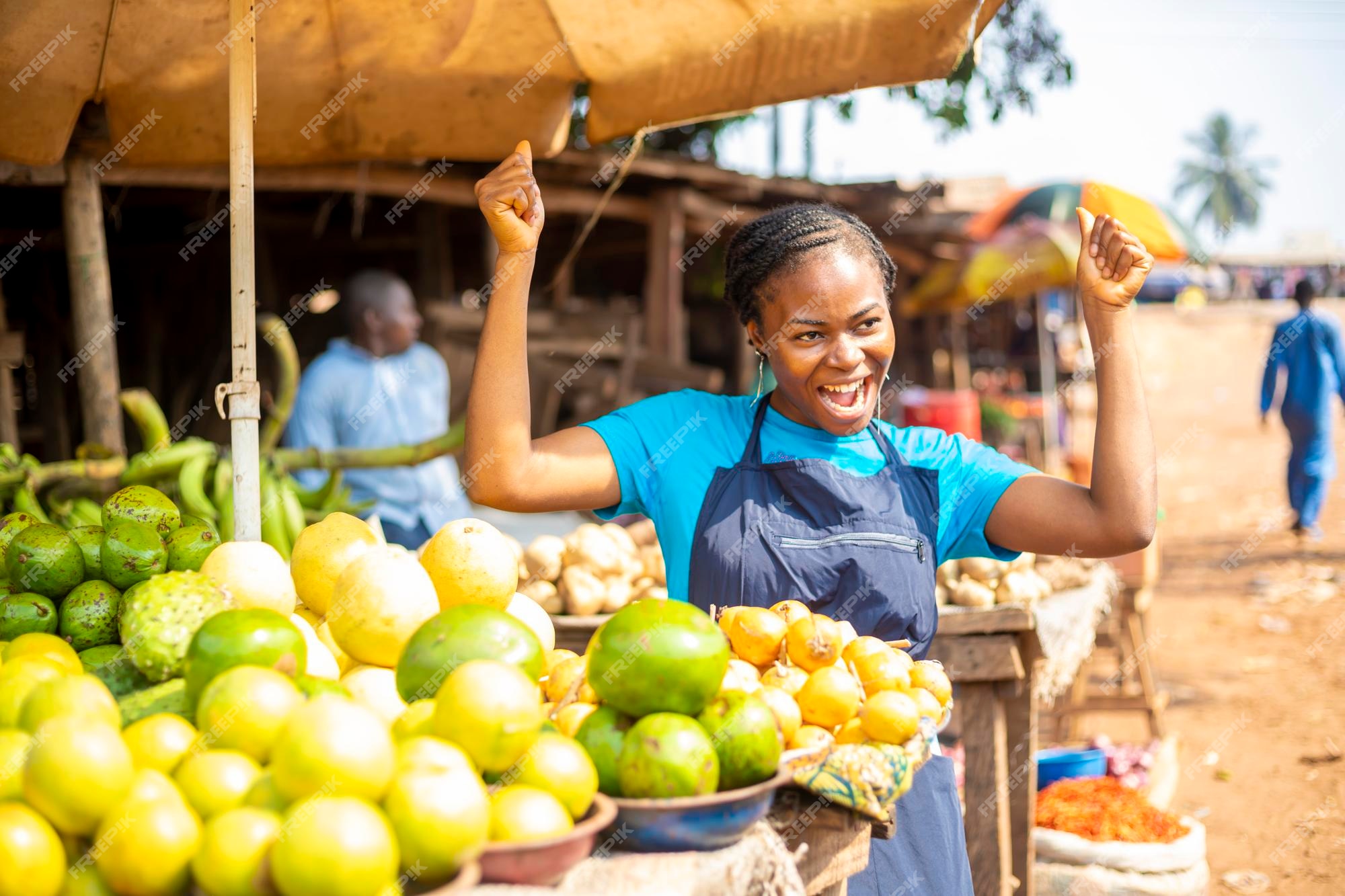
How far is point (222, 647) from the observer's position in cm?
147

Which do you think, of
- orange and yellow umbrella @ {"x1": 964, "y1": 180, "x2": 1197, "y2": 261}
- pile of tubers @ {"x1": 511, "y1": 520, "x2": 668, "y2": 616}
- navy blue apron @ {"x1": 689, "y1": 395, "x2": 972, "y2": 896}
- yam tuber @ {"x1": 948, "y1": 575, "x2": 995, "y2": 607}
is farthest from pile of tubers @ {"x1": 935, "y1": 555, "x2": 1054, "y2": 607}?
orange and yellow umbrella @ {"x1": 964, "y1": 180, "x2": 1197, "y2": 261}

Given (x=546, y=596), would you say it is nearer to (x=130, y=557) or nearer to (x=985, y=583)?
(x=985, y=583)

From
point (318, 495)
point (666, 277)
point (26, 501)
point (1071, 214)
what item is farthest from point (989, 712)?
point (1071, 214)

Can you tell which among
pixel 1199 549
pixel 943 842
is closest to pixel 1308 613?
pixel 1199 549

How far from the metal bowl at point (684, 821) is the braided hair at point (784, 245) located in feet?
4.36

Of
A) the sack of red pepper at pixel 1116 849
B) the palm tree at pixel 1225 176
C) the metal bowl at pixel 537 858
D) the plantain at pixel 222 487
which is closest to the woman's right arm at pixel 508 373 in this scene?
the metal bowl at pixel 537 858

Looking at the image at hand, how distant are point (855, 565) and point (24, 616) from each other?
1.62 meters

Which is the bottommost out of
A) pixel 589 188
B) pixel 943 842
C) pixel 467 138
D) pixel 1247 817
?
pixel 1247 817

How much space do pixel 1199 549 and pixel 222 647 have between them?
13.1 meters

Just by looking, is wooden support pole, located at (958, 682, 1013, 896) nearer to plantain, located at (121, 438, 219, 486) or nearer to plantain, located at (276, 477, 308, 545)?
plantain, located at (276, 477, 308, 545)

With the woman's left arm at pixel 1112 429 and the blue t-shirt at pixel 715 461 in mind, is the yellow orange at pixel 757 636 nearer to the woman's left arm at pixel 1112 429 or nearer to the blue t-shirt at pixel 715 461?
the blue t-shirt at pixel 715 461

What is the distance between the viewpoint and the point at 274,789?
1262mm

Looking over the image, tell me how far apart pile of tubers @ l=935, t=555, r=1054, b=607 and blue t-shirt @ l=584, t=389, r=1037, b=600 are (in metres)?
1.80

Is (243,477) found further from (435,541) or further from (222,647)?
(222,647)
